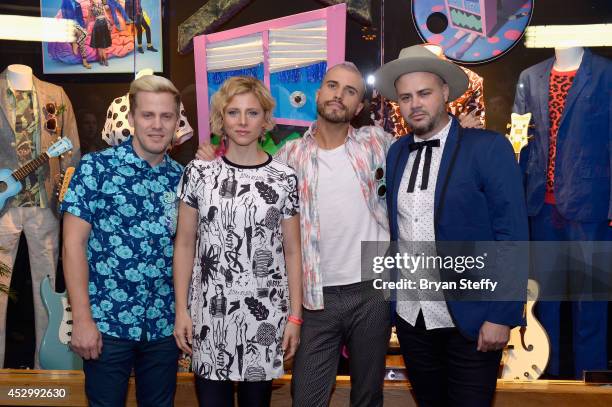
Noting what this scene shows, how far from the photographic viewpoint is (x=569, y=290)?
3662 mm

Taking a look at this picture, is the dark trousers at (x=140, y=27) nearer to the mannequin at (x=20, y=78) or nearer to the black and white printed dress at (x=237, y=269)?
the mannequin at (x=20, y=78)

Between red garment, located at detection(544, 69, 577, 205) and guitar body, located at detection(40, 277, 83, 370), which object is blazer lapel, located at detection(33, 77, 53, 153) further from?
red garment, located at detection(544, 69, 577, 205)

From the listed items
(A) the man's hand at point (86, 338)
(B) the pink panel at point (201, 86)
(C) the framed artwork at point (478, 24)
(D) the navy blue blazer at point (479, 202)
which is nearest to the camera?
(A) the man's hand at point (86, 338)

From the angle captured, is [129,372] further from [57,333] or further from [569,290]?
[569,290]

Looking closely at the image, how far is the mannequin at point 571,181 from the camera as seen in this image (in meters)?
3.56

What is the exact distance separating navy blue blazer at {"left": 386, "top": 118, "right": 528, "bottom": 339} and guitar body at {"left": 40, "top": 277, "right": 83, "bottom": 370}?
2575 mm

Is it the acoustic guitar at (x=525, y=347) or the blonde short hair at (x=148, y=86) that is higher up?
the blonde short hair at (x=148, y=86)

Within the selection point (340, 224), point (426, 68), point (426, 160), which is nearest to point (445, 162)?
point (426, 160)

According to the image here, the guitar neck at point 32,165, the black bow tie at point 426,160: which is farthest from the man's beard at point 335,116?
the guitar neck at point 32,165

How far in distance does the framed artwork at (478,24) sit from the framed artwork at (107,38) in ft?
5.50

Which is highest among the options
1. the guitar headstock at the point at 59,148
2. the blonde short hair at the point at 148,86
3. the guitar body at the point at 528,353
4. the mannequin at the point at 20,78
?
the mannequin at the point at 20,78

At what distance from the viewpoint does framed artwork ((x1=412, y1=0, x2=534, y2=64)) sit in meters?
3.70

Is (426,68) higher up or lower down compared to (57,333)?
higher up

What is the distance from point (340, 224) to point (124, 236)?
0.95 meters
